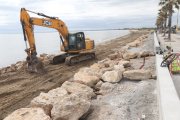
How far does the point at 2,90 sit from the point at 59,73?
4043 millimetres

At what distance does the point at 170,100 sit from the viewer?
22.4 ft

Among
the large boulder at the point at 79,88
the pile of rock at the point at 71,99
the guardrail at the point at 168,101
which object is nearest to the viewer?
the guardrail at the point at 168,101

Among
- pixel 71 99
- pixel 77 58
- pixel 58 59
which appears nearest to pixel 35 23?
pixel 77 58

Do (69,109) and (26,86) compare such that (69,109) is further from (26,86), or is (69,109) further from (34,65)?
(34,65)

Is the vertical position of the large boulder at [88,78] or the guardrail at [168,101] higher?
the guardrail at [168,101]

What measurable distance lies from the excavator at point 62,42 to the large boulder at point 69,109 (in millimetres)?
8804

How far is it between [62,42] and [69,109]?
13.2 metres

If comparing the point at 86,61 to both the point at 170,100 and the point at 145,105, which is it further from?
the point at 170,100

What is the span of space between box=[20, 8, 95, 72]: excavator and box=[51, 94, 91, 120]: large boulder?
8.80 metres

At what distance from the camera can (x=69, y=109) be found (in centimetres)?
724

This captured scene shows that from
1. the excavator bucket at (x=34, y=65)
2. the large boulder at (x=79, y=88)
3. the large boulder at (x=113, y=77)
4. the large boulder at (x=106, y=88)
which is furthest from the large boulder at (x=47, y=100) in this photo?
the excavator bucket at (x=34, y=65)

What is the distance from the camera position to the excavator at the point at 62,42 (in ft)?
52.5

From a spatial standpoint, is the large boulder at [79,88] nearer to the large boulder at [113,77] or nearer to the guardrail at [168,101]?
the large boulder at [113,77]

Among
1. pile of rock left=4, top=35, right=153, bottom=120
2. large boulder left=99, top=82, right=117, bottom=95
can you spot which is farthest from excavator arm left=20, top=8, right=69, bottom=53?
large boulder left=99, top=82, right=117, bottom=95
